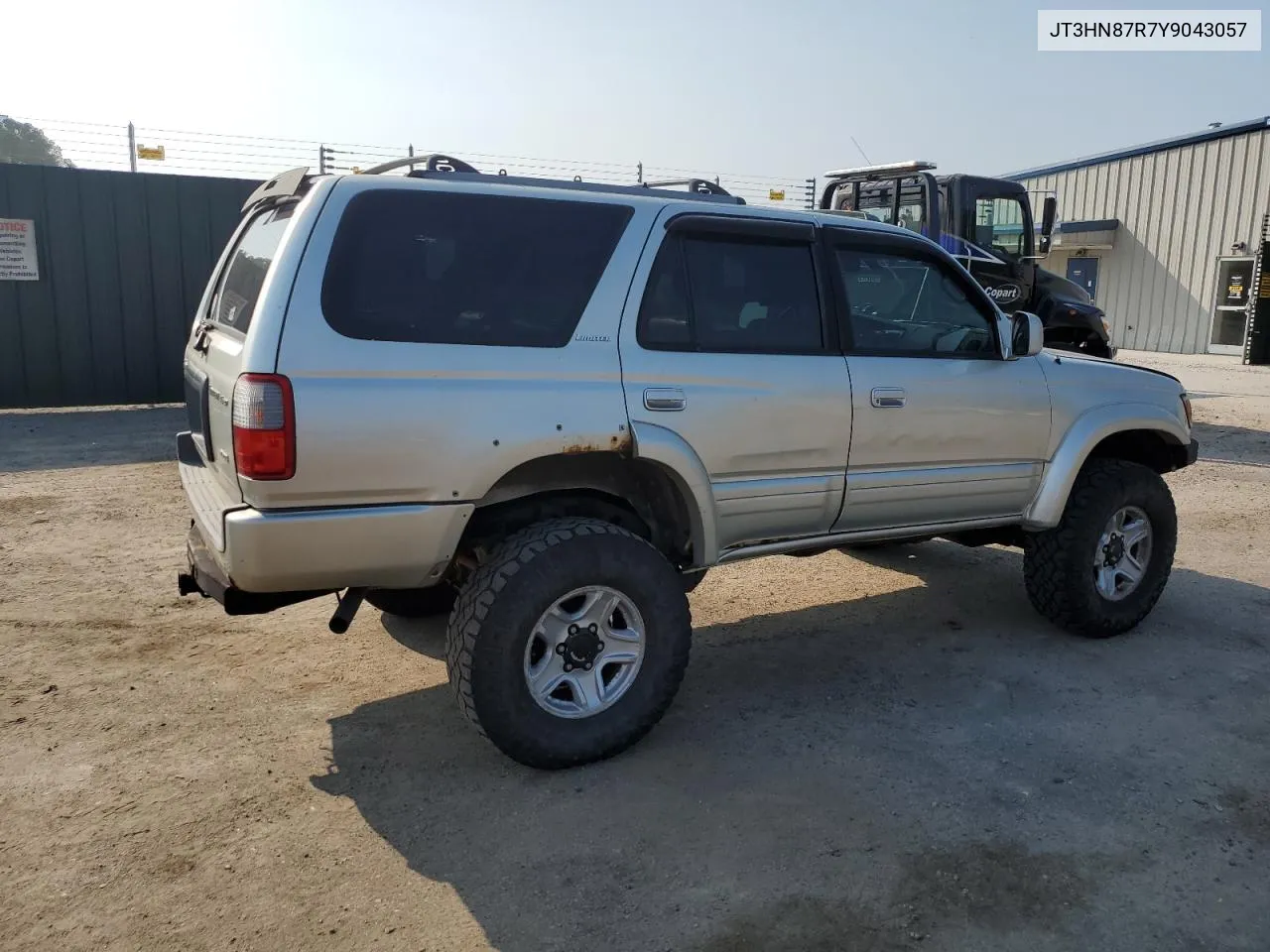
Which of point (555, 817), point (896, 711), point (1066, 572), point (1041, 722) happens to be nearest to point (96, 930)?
point (555, 817)

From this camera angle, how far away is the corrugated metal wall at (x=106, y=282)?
1116cm

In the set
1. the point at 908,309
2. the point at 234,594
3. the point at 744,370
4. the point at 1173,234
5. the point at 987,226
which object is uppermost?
the point at 1173,234

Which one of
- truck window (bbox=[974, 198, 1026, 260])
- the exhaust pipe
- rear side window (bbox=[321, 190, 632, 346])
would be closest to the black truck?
truck window (bbox=[974, 198, 1026, 260])

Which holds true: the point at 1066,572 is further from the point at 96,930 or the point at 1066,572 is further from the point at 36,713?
the point at 36,713

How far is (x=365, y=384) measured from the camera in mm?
3123

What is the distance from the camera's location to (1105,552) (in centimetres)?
495

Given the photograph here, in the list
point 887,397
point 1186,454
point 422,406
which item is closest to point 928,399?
point 887,397

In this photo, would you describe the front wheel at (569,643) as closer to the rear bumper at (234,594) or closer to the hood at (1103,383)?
the rear bumper at (234,594)

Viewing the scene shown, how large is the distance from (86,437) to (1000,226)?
9.84 m

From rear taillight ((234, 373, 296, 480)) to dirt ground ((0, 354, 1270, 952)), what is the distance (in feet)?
3.74

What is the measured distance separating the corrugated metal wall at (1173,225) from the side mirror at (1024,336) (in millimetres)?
21121

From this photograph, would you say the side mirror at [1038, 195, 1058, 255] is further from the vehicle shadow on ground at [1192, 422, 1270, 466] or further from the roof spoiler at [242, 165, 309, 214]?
the roof spoiler at [242, 165, 309, 214]

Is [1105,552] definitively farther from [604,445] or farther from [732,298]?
[604,445]

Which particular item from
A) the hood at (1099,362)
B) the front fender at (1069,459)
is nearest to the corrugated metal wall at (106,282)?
the hood at (1099,362)
